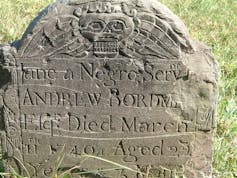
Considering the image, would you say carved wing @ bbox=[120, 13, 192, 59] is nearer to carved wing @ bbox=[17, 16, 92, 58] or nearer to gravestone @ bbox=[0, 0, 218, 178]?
gravestone @ bbox=[0, 0, 218, 178]

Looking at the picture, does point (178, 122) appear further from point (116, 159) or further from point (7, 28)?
point (7, 28)

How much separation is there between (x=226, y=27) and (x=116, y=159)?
3.59 meters

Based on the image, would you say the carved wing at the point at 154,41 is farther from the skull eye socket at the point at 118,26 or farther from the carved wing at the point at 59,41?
the carved wing at the point at 59,41

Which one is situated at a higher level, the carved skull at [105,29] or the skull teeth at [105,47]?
the carved skull at [105,29]

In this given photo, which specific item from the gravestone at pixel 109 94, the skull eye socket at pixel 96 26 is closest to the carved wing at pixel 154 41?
the gravestone at pixel 109 94

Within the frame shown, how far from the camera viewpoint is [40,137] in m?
3.52

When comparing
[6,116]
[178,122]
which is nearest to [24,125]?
[6,116]

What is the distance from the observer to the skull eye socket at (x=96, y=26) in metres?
3.16

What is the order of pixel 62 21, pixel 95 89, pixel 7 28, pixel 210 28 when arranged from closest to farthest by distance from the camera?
pixel 62 21 → pixel 95 89 → pixel 7 28 → pixel 210 28

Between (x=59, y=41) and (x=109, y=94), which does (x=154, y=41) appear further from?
(x=59, y=41)

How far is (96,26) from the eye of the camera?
3166 millimetres

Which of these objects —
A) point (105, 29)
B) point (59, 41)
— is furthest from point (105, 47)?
point (59, 41)

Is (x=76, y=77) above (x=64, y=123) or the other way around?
above

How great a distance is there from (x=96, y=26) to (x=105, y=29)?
59mm
